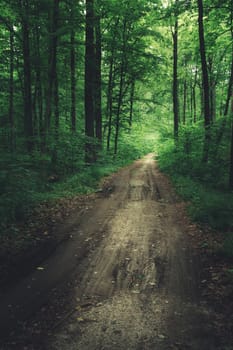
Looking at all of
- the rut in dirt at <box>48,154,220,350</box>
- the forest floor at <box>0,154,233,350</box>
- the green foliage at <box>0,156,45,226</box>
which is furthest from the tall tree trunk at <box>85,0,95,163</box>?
the forest floor at <box>0,154,233,350</box>

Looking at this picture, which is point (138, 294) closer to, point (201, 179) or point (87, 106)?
point (201, 179)

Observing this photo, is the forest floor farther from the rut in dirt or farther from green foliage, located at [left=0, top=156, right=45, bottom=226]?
green foliage, located at [left=0, top=156, right=45, bottom=226]

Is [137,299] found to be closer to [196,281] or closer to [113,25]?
[196,281]

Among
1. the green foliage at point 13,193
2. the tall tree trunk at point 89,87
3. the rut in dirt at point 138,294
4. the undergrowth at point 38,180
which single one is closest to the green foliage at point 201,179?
the rut in dirt at point 138,294

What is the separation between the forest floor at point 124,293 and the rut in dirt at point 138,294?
0.01m

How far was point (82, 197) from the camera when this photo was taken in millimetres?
10195

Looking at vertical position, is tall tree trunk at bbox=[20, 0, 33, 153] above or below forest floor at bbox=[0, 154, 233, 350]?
above

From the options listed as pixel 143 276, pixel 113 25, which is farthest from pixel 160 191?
pixel 113 25

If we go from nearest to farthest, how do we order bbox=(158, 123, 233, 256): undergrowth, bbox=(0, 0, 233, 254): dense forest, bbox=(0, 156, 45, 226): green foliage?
1. bbox=(0, 156, 45, 226): green foliage
2. bbox=(158, 123, 233, 256): undergrowth
3. bbox=(0, 0, 233, 254): dense forest

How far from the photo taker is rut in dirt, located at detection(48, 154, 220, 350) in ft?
10.5

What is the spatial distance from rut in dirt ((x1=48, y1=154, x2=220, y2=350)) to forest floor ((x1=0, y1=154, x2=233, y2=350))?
13 mm

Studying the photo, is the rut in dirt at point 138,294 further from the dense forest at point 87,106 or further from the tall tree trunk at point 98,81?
the tall tree trunk at point 98,81

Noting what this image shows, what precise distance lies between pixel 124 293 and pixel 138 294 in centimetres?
23

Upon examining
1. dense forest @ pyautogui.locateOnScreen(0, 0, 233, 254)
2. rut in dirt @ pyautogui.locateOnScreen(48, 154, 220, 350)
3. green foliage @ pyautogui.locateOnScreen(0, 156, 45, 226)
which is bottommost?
rut in dirt @ pyautogui.locateOnScreen(48, 154, 220, 350)
